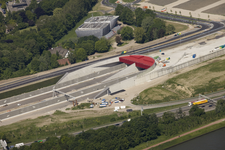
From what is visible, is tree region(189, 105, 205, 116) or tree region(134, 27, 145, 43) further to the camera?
tree region(134, 27, 145, 43)

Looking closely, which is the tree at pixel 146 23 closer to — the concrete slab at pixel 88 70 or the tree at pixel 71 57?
the concrete slab at pixel 88 70

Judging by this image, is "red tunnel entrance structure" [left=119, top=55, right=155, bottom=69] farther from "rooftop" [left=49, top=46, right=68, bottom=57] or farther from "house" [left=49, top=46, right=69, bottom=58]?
"rooftop" [left=49, top=46, right=68, bottom=57]

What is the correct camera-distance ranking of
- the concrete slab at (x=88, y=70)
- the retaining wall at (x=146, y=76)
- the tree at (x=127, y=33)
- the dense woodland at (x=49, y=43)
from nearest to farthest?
the retaining wall at (x=146, y=76)
the concrete slab at (x=88, y=70)
the dense woodland at (x=49, y=43)
the tree at (x=127, y=33)

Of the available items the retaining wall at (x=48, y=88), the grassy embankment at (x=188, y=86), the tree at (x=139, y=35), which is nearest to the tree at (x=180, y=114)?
the grassy embankment at (x=188, y=86)

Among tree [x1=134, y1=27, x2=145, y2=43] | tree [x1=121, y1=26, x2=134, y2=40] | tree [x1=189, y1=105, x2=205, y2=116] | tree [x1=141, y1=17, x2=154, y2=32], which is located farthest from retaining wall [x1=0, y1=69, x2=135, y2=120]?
tree [x1=141, y1=17, x2=154, y2=32]

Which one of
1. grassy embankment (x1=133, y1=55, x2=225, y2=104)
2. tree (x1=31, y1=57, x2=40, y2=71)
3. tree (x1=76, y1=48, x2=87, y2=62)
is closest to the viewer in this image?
grassy embankment (x1=133, y1=55, x2=225, y2=104)

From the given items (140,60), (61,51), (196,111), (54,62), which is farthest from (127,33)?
(196,111)
